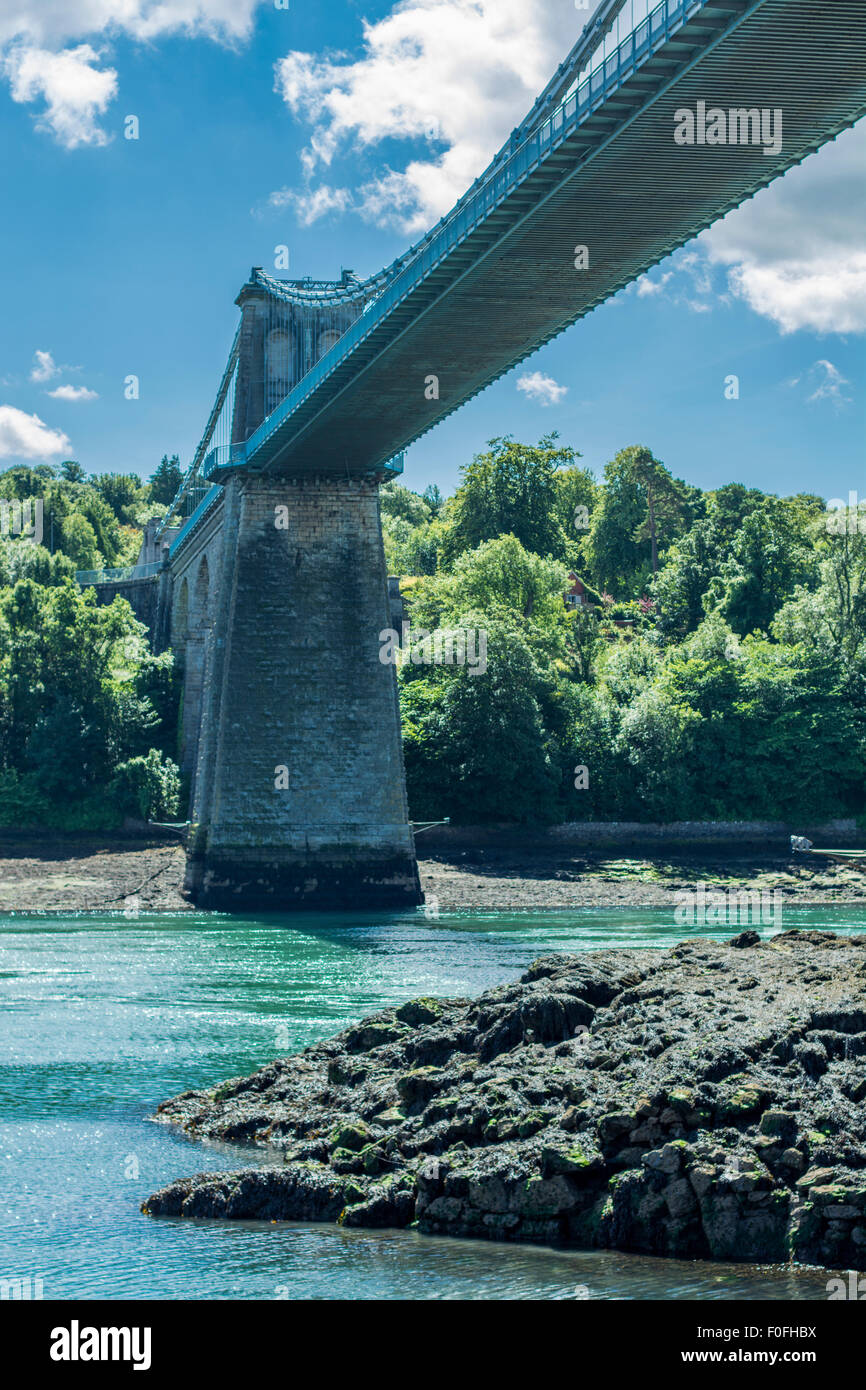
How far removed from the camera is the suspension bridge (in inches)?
1031

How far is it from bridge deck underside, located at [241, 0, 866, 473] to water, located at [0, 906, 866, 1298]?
13.5 m

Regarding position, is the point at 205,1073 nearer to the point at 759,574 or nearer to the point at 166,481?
the point at 759,574

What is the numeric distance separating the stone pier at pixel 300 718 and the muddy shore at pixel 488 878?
2.20 metres

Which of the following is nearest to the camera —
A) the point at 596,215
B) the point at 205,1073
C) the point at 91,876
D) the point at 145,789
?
the point at 205,1073

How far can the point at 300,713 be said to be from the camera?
137 ft

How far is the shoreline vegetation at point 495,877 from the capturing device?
42719 millimetres

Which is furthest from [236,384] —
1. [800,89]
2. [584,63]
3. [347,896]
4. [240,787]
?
[800,89]

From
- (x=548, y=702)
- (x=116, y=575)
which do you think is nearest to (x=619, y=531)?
(x=116, y=575)

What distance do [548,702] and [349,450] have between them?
17.4m

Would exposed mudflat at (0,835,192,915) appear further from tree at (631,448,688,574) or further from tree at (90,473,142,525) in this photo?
tree at (90,473,142,525)

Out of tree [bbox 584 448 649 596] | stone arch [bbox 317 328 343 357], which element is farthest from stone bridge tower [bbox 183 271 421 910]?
tree [bbox 584 448 649 596]

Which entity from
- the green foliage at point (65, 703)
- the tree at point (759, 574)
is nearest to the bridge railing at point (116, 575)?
the green foliage at point (65, 703)

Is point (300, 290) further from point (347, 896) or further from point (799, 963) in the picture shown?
point (799, 963)

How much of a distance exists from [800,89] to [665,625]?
5537 centimetres
